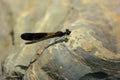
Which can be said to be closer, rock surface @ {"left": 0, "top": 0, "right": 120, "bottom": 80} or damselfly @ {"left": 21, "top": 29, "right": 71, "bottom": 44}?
rock surface @ {"left": 0, "top": 0, "right": 120, "bottom": 80}

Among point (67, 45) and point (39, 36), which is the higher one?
point (39, 36)

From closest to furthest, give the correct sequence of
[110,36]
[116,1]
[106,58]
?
[106,58] < [110,36] < [116,1]

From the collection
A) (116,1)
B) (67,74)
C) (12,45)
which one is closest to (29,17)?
(12,45)

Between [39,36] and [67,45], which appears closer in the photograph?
[67,45]

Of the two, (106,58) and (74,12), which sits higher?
(74,12)

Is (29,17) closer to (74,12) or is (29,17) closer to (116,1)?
(74,12)

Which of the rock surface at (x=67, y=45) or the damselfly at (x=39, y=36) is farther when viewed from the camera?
the damselfly at (x=39, y=36)

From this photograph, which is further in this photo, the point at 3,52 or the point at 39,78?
the point at 3,52

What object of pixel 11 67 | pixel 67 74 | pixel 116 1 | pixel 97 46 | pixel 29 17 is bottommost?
pixel 67 74
